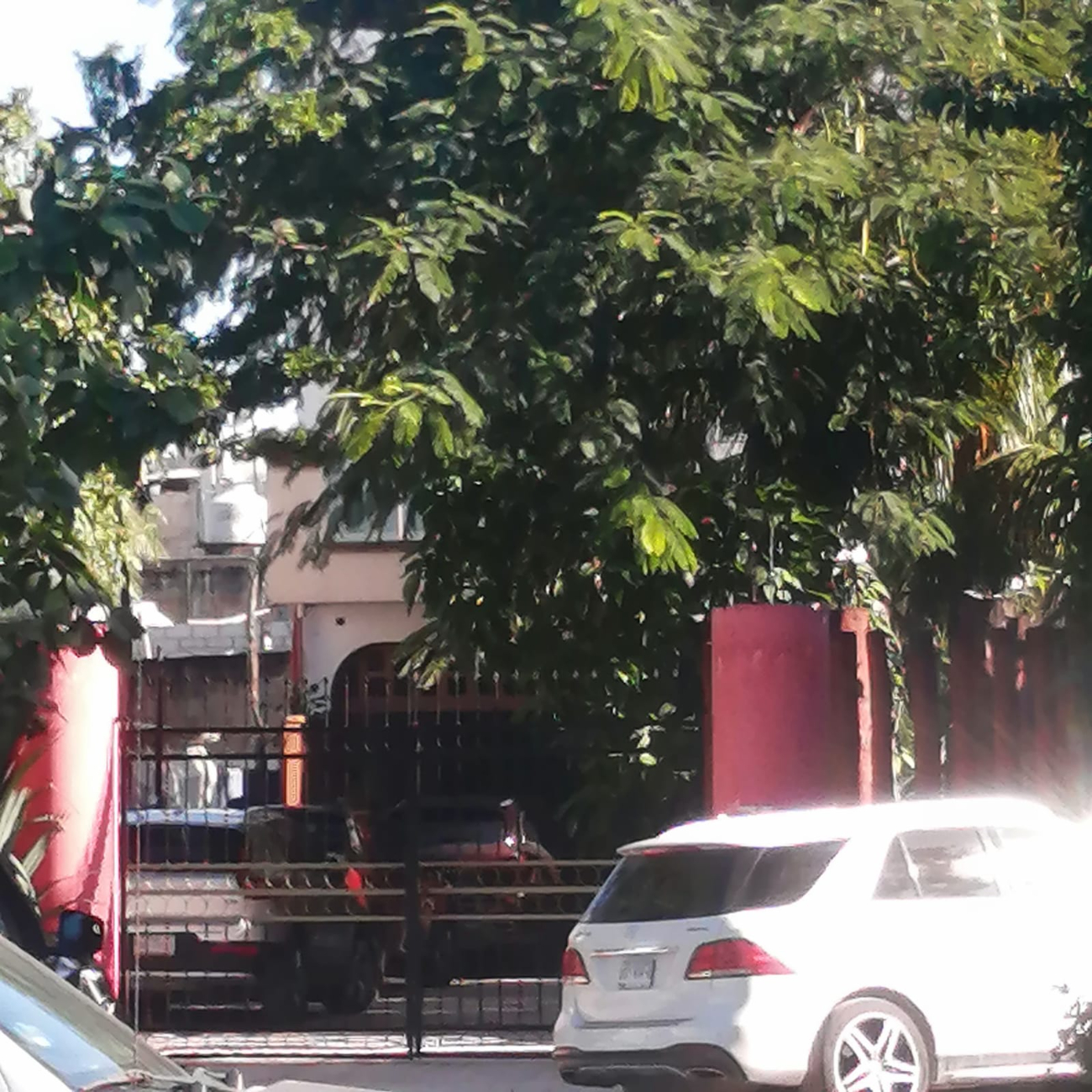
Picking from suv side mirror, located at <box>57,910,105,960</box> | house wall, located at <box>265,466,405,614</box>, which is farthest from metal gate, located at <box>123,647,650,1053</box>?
house wall, located at <box>265,466,405,614</box>

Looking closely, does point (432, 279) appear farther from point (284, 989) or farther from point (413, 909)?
point (284, 989)

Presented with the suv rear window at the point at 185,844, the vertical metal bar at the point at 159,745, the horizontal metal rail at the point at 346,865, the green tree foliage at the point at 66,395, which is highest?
the green tree foliage at the point at 66,395

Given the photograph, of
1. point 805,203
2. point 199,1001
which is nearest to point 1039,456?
point 805,203

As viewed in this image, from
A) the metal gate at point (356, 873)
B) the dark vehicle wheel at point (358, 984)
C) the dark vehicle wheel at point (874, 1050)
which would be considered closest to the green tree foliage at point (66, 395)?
the dark vehicle wheel at point (874, 1050)

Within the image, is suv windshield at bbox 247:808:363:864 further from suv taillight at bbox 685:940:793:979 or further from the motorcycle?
the motorcycle

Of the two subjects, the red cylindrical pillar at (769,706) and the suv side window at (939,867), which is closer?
the suv side window at (939,867)

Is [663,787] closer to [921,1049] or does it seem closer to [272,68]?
[921,1049]

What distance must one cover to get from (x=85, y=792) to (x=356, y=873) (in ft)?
6.07

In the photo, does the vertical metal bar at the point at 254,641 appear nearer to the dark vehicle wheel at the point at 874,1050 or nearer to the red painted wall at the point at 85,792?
the red painted wall at the point at 85,792

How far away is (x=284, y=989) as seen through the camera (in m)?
14.2

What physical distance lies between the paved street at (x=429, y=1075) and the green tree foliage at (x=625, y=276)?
2.39 metres

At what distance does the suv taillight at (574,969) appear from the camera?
10.6 m

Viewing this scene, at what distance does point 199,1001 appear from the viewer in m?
14.2

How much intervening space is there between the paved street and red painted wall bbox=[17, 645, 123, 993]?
4.74 feet
